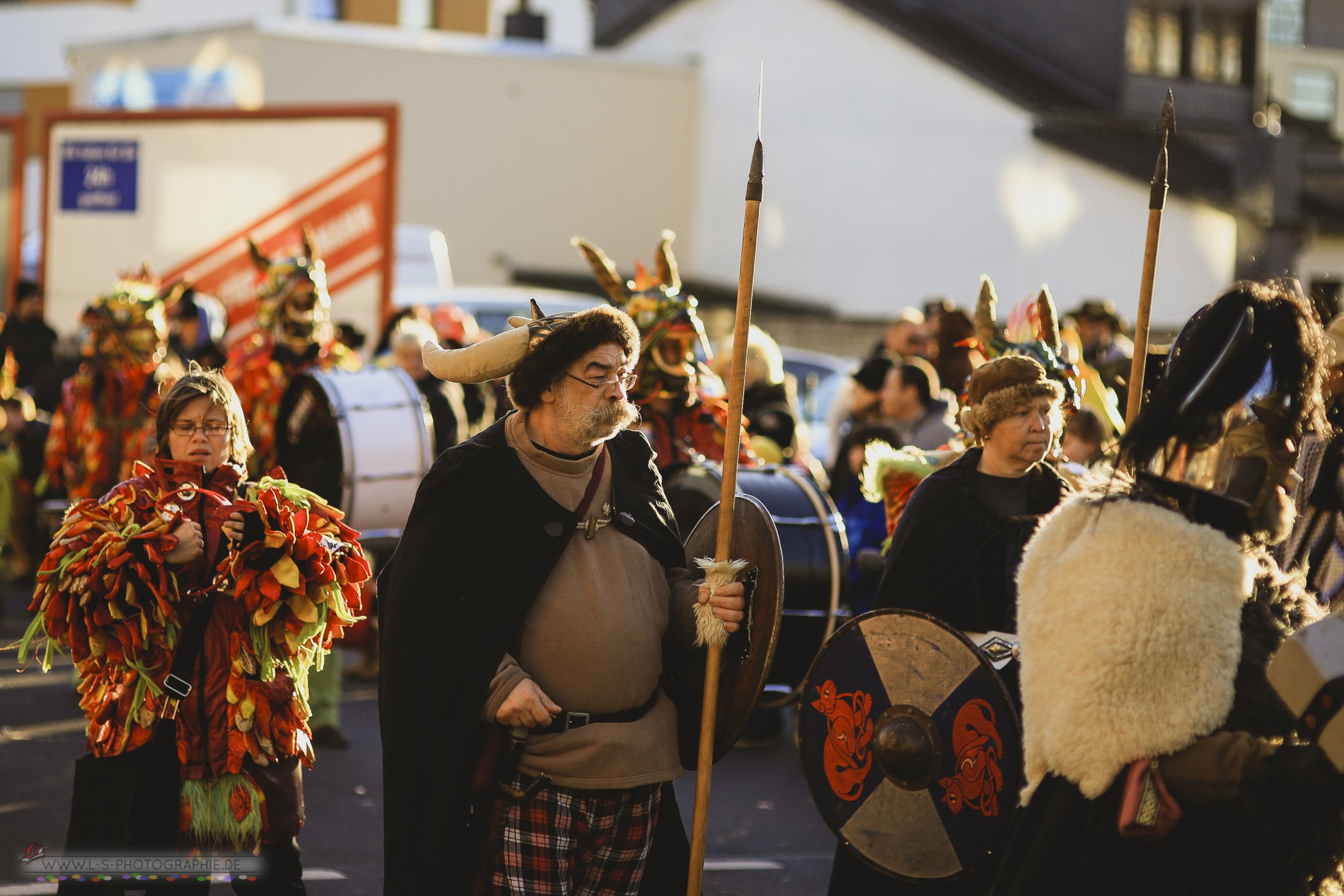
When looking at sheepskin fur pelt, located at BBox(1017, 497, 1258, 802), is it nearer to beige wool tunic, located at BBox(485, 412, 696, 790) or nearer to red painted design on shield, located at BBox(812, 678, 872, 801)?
beige wool tunic, located at BBox(485, 412, 696, 790)

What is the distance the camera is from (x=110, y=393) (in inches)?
350

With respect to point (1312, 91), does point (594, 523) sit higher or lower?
lower

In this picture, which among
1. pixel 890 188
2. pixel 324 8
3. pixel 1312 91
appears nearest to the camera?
pixel 890 188

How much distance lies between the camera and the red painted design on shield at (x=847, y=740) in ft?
14.7

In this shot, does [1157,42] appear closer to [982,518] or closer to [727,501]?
[982,518]

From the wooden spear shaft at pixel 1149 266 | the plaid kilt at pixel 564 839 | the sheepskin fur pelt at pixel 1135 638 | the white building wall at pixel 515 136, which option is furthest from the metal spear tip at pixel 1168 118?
the white building wall at pixel 515 136

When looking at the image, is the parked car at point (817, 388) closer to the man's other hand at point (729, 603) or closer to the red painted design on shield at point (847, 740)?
the red painted design on shield at point (847, 740)

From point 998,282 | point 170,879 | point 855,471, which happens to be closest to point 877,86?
point 998,282

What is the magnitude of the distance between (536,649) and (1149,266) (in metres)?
1.94

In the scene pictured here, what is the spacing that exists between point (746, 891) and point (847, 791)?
64.9 inches

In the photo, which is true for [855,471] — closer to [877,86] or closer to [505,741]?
[505,741]

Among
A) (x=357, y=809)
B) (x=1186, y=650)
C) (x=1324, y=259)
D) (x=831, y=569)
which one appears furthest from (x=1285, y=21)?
(x=1186, y=650)

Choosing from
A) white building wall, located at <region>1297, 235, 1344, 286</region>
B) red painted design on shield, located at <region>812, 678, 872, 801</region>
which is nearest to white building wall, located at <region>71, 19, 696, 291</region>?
white building wall, located at <region>1297, 235, 1344, 286</region>

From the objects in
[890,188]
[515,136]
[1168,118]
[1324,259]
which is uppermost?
[515,136]
